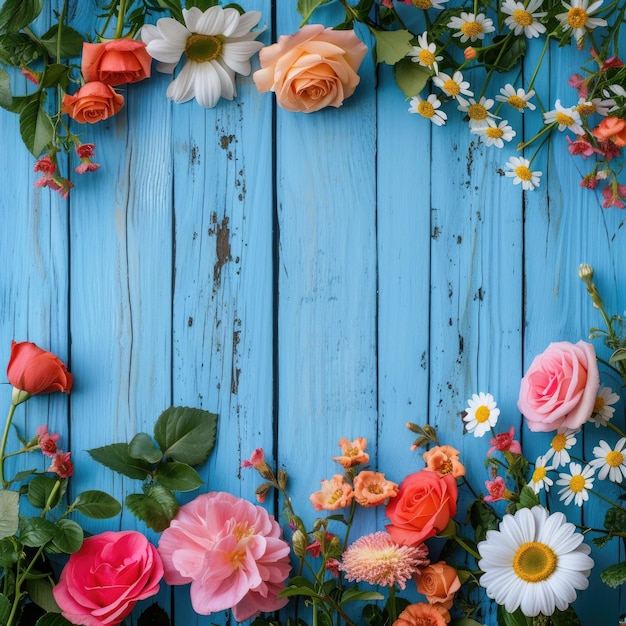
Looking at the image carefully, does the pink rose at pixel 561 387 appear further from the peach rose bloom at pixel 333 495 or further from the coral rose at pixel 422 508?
the peach rose bloom at pixel 333 495

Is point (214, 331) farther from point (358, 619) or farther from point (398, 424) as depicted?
point (358, 619)

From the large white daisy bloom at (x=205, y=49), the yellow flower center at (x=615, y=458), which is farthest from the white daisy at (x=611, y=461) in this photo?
the large white daisy bloom at (x=205, y=49)

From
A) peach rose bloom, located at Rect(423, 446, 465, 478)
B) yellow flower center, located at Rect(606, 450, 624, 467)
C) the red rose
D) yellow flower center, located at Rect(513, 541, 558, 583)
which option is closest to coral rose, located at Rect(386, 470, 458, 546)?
peach rose bloom, located at Rect(423, 446, 465, 478)

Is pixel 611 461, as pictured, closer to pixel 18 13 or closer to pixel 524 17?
pixel 524 17

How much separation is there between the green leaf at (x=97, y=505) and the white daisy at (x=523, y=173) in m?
0.81

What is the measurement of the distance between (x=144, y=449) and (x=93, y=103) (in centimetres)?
56

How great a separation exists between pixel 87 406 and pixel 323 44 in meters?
0.70

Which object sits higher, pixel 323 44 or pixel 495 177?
pixel 323 44

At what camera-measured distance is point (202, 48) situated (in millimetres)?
1131

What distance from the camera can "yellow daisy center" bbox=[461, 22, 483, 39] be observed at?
1050mm

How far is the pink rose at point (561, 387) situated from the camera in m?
1.00

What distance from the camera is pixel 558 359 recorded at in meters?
1.03

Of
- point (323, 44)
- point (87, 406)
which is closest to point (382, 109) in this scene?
point (323, 44)

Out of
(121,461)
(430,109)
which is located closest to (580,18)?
(430,109)
